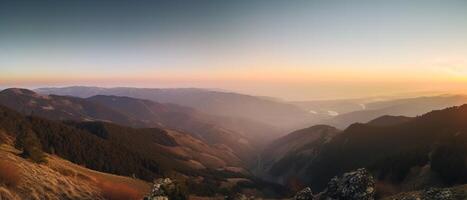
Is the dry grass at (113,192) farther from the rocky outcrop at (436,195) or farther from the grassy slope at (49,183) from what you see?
the rocky outcrop at (436,195)

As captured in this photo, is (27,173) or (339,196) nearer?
(339,196)

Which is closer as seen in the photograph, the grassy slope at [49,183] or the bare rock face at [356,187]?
the bare rock face at [356,187]

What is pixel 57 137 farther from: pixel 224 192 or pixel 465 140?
pixel 465 140

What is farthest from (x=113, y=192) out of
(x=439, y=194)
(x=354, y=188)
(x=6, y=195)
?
(x=439, y=194)

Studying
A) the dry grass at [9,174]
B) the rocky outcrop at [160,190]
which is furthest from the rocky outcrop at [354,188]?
the dry grass at [9,174]

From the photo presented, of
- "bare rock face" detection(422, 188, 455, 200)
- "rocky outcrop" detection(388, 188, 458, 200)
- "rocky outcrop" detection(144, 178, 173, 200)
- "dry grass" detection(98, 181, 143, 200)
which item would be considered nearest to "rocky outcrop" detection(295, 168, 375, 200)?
"rocky outcrop" detection(388, 188, 458, 200)

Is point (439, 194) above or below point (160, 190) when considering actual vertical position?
above

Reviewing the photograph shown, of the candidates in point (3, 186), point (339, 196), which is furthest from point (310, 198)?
point (3, 186)

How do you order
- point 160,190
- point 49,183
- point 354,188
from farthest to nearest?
point 49,183 < point 160,190 < point 354,188

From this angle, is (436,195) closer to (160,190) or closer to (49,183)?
(160,190)
